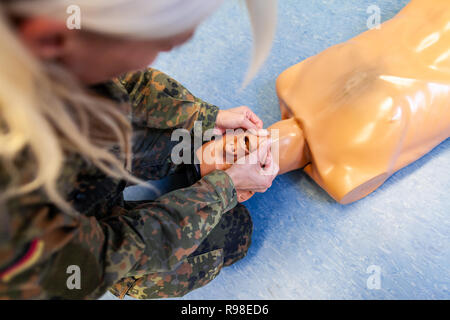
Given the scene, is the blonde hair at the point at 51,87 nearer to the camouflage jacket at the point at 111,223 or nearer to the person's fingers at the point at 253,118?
A: the camouflage jacket at the point at 111,223

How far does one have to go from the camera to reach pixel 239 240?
1003mm

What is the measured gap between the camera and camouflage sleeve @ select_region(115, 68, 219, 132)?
91 centimetres

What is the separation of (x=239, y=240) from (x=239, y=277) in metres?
0.14

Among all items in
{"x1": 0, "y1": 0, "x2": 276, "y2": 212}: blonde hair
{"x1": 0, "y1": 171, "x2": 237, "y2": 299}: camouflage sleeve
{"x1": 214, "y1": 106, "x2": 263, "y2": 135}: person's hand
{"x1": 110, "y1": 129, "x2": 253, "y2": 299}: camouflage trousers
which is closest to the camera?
{"x1": 0, "y1": 0, "x2": 276, "y2": 212}: blonde hair

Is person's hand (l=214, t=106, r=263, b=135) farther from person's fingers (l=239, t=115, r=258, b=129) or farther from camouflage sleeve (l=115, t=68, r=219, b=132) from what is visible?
camouflage sleeve (l=115, t=68, r=219, b=132)

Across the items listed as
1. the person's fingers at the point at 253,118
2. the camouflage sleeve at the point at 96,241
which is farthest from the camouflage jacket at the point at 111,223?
the person's fingers at the point at 253,118

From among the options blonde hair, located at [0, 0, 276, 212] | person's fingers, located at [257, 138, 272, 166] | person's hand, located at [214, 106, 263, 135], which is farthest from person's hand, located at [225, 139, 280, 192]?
blonde hair, located at [0, 0, 276, 212]

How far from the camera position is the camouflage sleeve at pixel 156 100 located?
0.91 metres

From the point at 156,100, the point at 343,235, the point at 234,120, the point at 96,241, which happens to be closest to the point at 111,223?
the point at 96,241

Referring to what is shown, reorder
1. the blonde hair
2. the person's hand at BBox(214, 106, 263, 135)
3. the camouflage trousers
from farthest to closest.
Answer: the person's hand at BBox(214, 106, 263, 135) → the camouflage trousers → the blonde hair

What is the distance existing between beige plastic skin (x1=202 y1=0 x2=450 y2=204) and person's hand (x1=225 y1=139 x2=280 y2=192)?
6cm

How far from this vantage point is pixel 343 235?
1.00 meters

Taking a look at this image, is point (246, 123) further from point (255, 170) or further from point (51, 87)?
point (51, 87)
